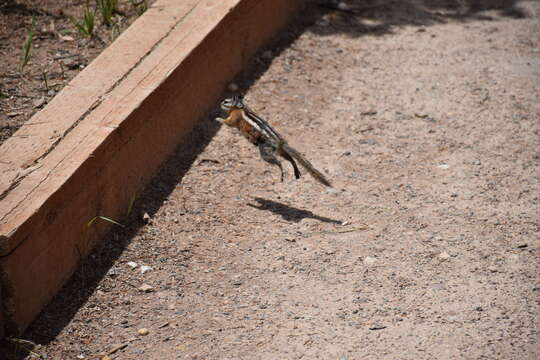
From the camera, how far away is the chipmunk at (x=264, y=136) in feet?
15.1

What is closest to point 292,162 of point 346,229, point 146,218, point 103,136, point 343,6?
point 346,229

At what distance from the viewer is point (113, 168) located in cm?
432

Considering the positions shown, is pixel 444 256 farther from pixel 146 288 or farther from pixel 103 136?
pixel 103 136

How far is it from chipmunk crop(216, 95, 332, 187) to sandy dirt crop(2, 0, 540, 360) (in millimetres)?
273

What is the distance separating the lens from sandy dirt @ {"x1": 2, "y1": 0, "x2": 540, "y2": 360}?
3.78 m

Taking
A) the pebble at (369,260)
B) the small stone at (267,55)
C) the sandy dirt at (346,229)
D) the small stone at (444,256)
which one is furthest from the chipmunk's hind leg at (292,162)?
the small stone at (267,55)

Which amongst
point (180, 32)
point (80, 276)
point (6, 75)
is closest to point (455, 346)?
point (80, 276)

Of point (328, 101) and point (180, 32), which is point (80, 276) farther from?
point (328, 101)

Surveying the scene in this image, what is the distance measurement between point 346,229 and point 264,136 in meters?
0.70

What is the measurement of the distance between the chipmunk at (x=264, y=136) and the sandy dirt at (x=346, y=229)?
27 cm

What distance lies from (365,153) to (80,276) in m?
2.09

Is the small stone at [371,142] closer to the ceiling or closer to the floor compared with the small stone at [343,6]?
closer to the floor

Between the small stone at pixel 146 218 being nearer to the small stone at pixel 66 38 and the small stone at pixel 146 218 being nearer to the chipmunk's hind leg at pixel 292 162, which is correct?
the chipmunk's hind leg at pixel 292 162

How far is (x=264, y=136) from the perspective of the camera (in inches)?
182
